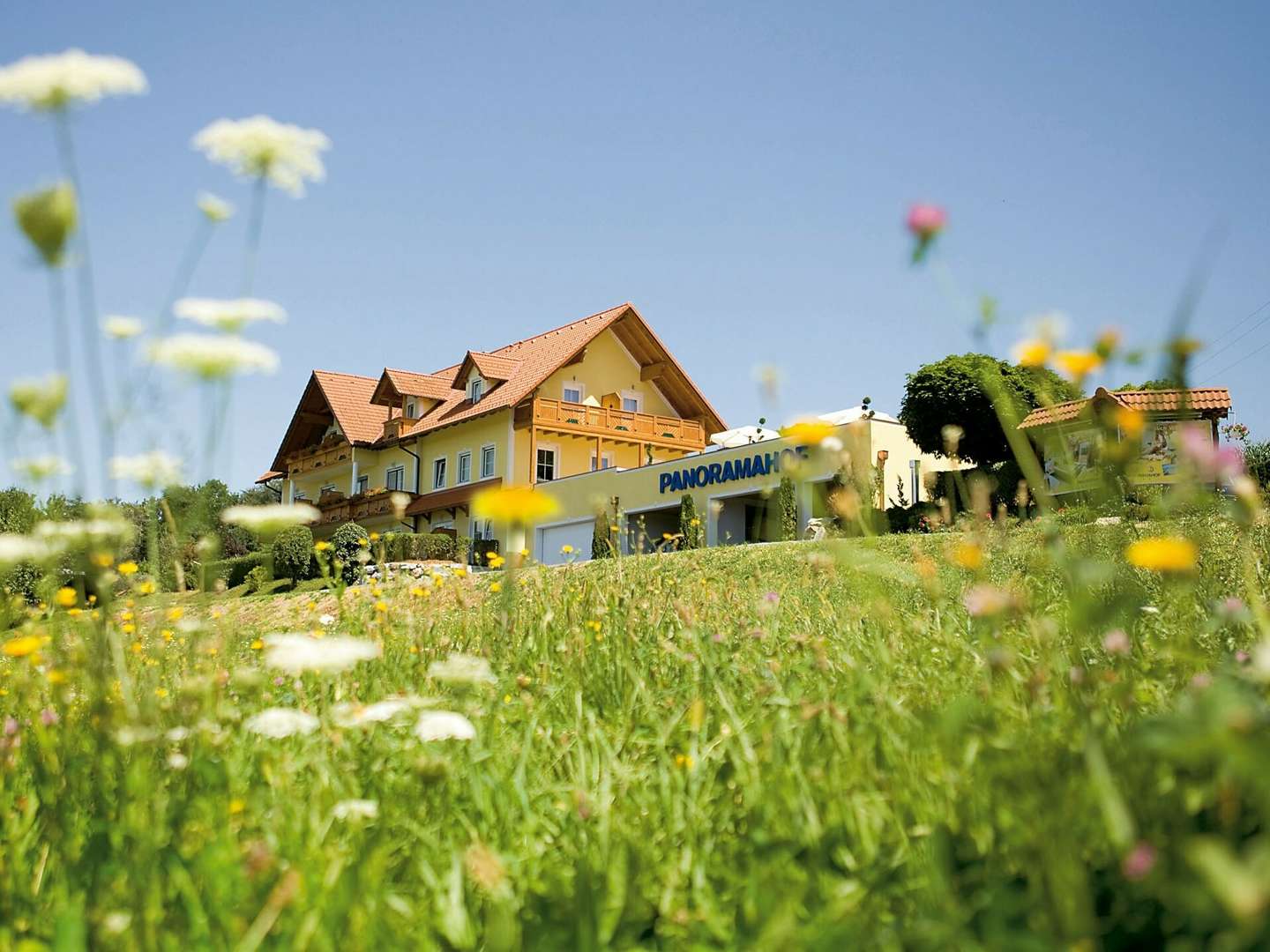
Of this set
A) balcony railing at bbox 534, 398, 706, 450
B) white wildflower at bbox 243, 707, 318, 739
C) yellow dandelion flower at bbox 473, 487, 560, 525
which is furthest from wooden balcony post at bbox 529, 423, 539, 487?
yellow dandelion flower at bbox 473, 487, 560, 525

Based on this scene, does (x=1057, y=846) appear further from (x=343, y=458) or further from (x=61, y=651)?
(x=343, y=458)

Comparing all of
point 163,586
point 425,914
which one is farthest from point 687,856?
point 163,586

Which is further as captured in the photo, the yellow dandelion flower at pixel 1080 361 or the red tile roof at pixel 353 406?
the red tile roof at pixel 353 406

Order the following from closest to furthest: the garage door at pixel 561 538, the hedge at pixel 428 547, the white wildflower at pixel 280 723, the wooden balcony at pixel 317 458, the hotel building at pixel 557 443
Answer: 1. the white wildflower at pixel 280 723
2. the hedge at pixel 428 547
3. the hotel building at pixel 557 443
4. the garage door at pixel 561 538
5. the wooden balcony at pixel 317 458

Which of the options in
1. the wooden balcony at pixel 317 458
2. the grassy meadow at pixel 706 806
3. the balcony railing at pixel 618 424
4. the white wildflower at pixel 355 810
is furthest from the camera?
the wooden balcony at pixel 317 458

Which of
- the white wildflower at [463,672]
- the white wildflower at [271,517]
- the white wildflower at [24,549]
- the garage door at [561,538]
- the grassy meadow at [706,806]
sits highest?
the garage door at [561,538]

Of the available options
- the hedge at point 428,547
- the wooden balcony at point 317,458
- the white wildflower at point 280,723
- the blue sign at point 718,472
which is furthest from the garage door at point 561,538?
the white wildflower at point 280,723

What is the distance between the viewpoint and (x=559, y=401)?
29812 mm

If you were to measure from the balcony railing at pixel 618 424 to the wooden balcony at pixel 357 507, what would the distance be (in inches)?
231

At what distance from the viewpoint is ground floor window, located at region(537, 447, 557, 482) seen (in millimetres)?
30266

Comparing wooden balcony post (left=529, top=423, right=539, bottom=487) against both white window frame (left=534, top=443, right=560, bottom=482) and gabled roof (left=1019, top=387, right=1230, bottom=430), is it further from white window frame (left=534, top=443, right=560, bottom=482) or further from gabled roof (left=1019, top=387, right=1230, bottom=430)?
gabled roof (left=1019, top=387, right=1230, bottom=430)

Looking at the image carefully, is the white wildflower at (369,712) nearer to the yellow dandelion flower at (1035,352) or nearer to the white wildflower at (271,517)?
the white wildflower at (271,517)

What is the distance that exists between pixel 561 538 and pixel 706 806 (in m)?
27.2

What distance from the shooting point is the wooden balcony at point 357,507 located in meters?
32.6
